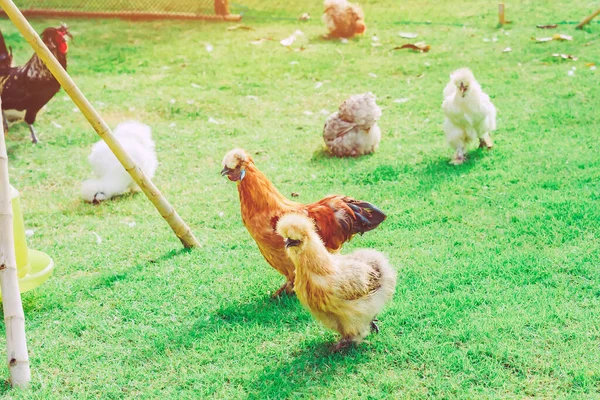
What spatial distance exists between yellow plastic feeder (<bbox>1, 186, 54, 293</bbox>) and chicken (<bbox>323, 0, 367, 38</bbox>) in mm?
7396

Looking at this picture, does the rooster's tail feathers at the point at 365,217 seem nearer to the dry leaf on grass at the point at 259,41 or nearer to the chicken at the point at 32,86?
the chicken at the point at 32,86

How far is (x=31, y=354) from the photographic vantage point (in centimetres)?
423

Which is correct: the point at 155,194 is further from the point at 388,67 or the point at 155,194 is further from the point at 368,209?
the point at 388,67

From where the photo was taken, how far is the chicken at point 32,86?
313 inches

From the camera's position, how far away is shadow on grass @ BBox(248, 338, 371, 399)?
3.73 meters

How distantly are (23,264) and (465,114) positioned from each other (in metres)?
4.24

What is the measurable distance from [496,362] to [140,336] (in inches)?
92.5

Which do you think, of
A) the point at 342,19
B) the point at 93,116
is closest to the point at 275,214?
the point at 93,116

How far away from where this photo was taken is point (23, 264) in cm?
465

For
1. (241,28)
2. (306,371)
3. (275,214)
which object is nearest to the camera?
(306,371)

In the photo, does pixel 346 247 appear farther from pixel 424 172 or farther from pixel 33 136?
pixel 33 136

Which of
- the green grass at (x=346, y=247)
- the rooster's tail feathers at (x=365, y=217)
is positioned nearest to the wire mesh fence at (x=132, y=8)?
the green grass at (x=346, y=247)

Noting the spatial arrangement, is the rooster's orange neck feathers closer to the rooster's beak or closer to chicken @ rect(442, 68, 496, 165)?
the rooster's beak

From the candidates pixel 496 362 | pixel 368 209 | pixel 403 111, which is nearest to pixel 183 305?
pixel 368 209
